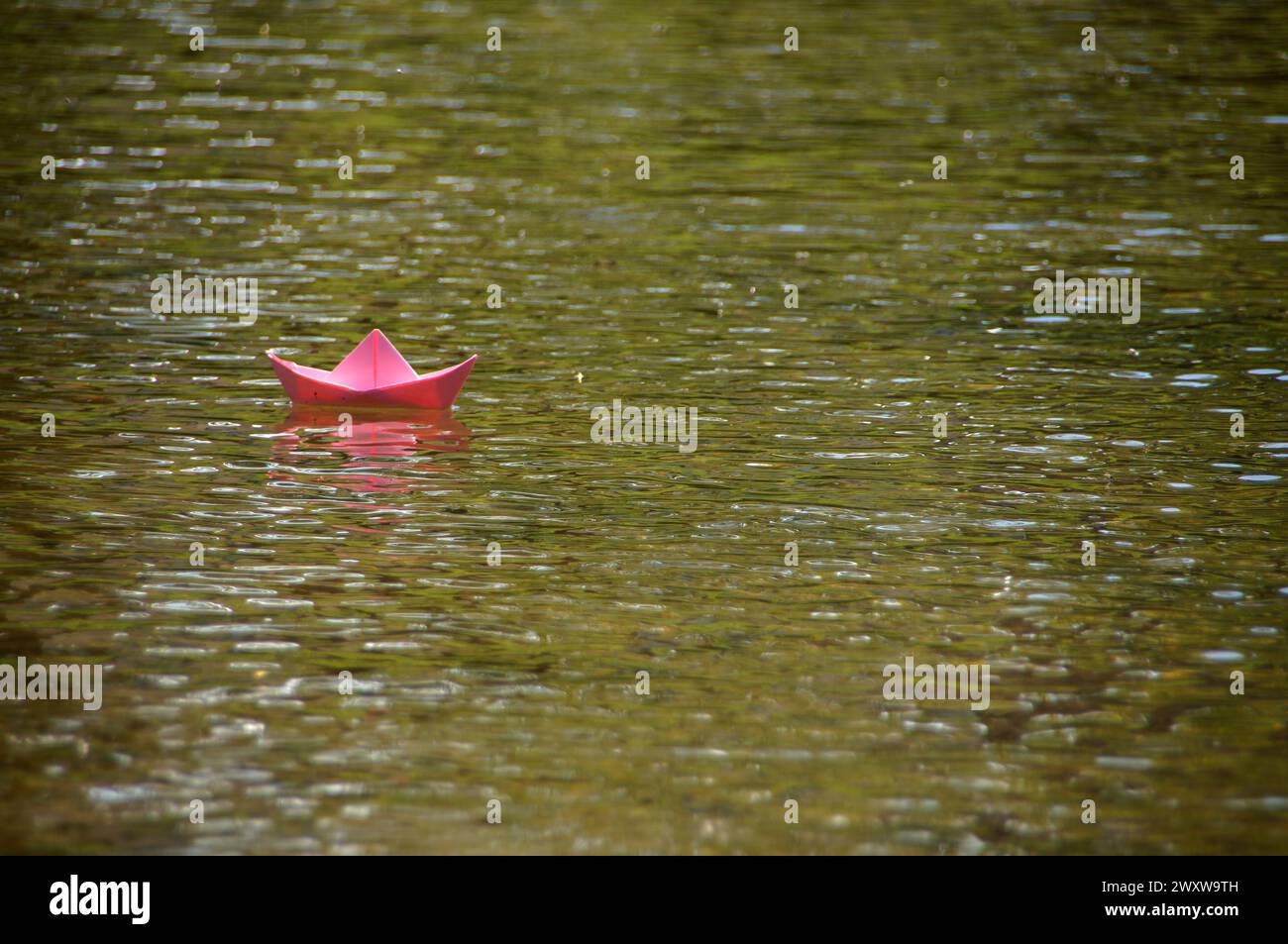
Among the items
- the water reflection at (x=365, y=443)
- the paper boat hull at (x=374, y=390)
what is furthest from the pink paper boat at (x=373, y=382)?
the water reflection at (x=365, y=443)

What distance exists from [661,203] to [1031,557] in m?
11.4

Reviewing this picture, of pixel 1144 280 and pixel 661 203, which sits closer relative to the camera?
pixel 1144 280

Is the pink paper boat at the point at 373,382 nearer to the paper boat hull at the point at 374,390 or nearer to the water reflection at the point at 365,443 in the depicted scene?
the paper boat hull at the point at 374,390

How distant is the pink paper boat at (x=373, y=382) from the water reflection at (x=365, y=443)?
0.11 metres

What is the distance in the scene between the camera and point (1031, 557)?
1131cm

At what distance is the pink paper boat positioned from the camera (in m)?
14.2

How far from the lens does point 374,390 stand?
1421 cm

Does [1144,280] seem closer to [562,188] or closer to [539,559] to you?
[562,188]

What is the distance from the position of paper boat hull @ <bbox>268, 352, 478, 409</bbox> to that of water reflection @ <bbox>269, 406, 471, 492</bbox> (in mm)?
84

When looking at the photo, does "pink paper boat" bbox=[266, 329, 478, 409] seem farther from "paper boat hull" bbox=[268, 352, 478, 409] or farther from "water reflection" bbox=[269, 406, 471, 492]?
"water reflection" bbox=[269, 406, 471, 492]

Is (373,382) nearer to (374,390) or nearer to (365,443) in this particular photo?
(374,390)

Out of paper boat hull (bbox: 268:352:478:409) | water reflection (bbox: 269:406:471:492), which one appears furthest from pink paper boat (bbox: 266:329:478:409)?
water reflection (bbox: 269:406:471:492)
